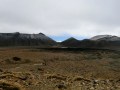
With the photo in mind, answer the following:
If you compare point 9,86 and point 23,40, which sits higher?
point 23,40

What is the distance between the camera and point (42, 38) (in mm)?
122562

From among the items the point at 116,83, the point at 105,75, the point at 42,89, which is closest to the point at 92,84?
the point at 116,83

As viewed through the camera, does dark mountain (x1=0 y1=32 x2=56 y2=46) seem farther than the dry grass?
Yes

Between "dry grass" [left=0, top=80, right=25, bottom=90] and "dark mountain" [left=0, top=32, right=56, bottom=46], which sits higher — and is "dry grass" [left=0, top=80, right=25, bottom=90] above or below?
below

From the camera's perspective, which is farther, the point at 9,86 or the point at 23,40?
the point at 23,40

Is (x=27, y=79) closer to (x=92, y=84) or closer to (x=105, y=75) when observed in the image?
(x=92, y=84)

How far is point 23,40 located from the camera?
11444 cm

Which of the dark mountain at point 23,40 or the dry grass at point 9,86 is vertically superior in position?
the dark mountain at point 23,40

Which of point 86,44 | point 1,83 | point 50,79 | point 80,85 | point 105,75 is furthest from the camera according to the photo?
point 86,44

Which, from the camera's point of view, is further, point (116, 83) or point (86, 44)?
point (86, 44)

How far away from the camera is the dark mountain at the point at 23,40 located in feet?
363

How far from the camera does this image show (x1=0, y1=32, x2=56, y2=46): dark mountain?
11050 cm

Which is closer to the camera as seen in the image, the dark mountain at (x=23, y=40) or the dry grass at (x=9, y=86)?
the dry grass at (x=9, y=86)

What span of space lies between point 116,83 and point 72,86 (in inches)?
113
